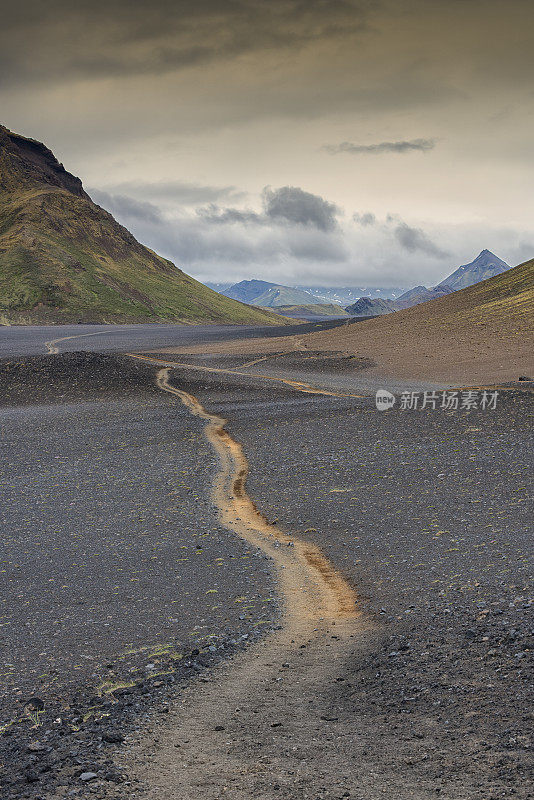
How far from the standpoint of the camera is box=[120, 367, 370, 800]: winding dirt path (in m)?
5.07

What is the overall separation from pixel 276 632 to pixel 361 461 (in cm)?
887

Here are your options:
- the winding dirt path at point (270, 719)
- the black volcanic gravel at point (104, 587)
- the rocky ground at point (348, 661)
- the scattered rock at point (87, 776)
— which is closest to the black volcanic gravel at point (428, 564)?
the rocky ground at point (348, 661)

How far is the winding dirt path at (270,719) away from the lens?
5.07 meters

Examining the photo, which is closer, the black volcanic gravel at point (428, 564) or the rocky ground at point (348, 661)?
the rocky ground at point (348, 661)

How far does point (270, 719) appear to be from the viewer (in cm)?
Answer: 607

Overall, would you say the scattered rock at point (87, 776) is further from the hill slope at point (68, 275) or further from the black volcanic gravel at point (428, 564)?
the hill slope at point (68, 275)

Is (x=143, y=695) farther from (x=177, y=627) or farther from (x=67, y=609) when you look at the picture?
(x=67, y=609)

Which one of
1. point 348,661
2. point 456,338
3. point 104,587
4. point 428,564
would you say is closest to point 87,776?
point 348,661

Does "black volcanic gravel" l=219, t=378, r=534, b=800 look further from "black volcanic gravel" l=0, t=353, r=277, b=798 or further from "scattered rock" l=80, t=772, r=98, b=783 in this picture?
"scattered rock" l=80, t=772, r=98, b=783

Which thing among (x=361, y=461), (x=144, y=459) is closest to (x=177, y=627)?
(x=361, y=461)

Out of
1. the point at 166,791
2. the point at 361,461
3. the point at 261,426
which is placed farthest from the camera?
the point at 261,426

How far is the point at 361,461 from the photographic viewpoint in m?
16.8

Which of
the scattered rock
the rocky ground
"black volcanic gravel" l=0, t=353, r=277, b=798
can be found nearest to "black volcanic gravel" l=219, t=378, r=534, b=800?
the rocky ground

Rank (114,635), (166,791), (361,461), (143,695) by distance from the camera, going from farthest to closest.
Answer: (361,461)
(114,635)
(143,695)
(166,791)
